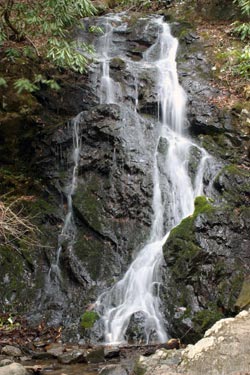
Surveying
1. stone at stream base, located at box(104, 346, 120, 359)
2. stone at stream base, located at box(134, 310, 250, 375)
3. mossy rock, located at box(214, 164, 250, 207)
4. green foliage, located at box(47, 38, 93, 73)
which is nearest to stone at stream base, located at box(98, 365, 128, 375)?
stone at stream base, located at box(104, 346, 120, 359)

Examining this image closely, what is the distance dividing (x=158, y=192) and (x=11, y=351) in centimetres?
434

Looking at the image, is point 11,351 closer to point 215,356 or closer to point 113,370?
point 113,370

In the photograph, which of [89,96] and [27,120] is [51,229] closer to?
[27,120]

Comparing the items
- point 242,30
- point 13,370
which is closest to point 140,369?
point 13,370

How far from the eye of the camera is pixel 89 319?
24.7 ft

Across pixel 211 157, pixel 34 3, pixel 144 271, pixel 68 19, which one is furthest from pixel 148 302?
pixel 34 3

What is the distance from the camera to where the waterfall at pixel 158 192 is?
24.3 feet

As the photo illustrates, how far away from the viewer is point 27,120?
413 inches

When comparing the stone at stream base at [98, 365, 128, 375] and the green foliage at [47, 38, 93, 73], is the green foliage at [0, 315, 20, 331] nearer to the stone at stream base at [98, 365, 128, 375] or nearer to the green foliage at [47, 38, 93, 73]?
the stone at stream base at [98, 365, 128, 375]

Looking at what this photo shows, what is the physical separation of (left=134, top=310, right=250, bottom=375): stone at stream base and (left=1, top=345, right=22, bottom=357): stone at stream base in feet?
8.84

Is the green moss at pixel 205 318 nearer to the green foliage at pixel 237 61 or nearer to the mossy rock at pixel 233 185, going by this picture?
the mossy rock at pixel 233 185

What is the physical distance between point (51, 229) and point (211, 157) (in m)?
3.93

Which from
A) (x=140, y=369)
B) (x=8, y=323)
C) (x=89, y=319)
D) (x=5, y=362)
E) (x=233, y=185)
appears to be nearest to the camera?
(x=140, y=369)

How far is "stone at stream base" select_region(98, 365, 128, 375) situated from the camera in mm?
5512
